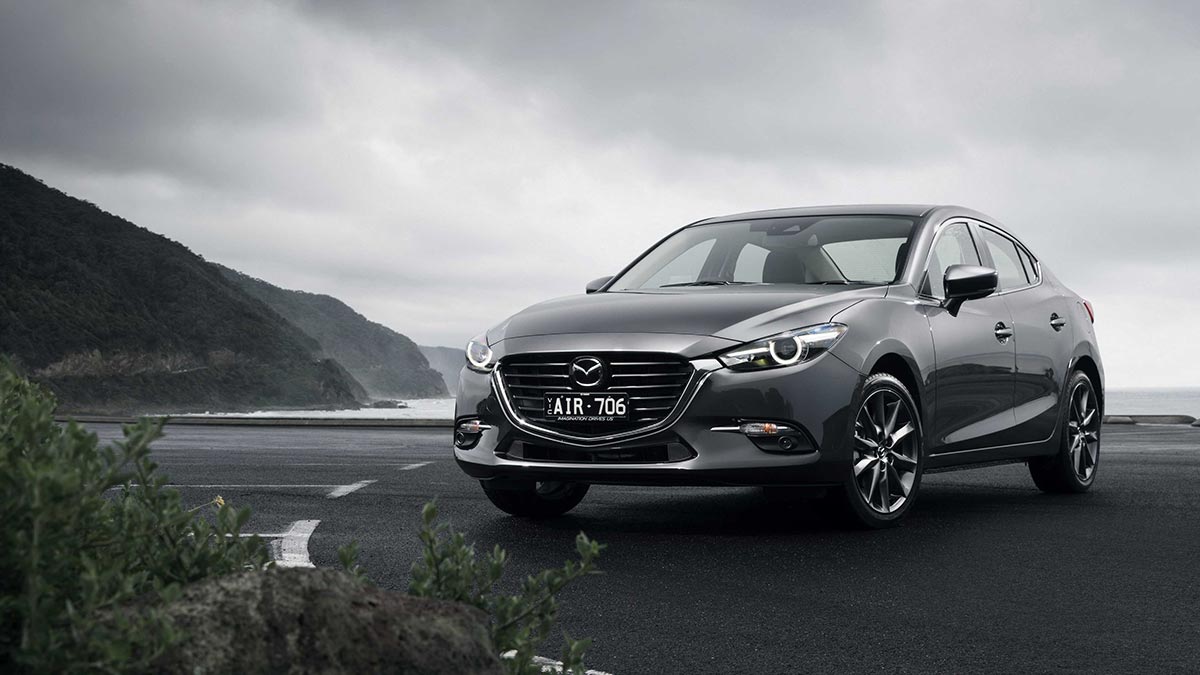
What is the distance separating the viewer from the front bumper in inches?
243

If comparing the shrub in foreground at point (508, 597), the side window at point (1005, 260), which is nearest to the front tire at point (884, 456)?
the side window at point (1005, 260)

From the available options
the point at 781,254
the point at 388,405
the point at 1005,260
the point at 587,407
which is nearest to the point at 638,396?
the point at 587,407

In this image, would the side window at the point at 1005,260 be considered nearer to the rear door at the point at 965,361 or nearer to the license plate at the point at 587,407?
the rear door at the point at 965,361

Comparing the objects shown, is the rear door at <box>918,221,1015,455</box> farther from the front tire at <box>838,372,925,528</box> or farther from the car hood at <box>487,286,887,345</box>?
the car hood at <box>487,286,887,345</box>

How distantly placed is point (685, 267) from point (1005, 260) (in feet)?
7.21

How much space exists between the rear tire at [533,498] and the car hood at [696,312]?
0.96m

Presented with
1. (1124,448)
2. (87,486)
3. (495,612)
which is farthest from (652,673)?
(1124,448)

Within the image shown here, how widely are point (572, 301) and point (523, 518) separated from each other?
1303 mm

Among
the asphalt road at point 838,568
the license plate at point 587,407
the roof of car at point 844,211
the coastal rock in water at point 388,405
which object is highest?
the roof of car at point 844,211

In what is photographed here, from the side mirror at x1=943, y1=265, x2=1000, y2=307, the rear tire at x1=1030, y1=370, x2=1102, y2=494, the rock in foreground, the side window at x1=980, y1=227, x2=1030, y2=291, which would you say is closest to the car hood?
the side mirror at x1=943, y1=265, x2=1000, y2=307

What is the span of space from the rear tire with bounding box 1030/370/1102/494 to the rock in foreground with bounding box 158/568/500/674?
7127mm

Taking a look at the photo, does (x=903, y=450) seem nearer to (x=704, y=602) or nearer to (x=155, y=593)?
(x=704, y=602)

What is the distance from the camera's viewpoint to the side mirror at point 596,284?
26.7 feet

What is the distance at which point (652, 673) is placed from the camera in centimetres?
368
